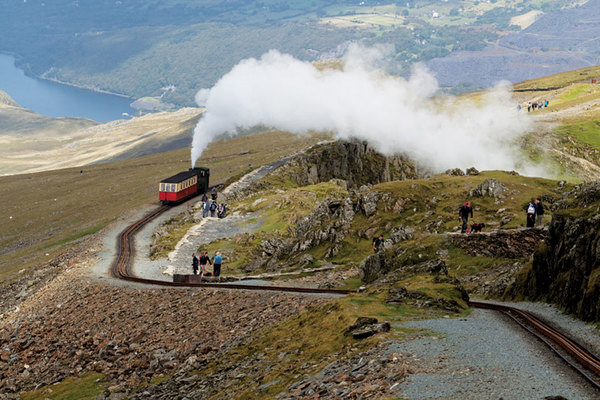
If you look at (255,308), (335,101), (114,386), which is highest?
(335,101)

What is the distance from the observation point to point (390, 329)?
21547 mm

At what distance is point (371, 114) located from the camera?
376 ft

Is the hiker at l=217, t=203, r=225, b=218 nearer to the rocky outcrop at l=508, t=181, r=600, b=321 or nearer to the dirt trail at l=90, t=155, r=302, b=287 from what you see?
the dirt trail at l=90, t=155, r=302, b=287

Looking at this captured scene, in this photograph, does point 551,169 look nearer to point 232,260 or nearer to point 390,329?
point 232,260

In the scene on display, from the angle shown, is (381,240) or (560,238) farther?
(381,240)

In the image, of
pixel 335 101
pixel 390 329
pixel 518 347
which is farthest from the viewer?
pixel 335 101

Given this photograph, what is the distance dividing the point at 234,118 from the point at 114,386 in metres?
150

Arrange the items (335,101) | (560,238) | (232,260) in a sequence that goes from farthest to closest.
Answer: (335,101) < (232,260) < (560,238)

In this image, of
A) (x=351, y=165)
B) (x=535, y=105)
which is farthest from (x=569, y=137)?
(x=535, y=105)

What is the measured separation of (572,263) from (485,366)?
8321 millimetres

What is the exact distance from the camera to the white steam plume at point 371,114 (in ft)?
309

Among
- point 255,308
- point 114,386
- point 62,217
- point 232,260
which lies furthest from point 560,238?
point 62,217

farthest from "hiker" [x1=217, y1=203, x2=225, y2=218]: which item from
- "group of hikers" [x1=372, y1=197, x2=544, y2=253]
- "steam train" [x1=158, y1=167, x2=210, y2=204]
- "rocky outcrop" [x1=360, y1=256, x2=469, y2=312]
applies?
"rocky outcrop" [x1=360, y1=256, x2=469, y2=312]

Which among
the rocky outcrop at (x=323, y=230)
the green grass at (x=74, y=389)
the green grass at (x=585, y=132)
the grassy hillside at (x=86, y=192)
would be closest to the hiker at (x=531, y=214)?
the rocky outcrop at (x=323, y=230)
